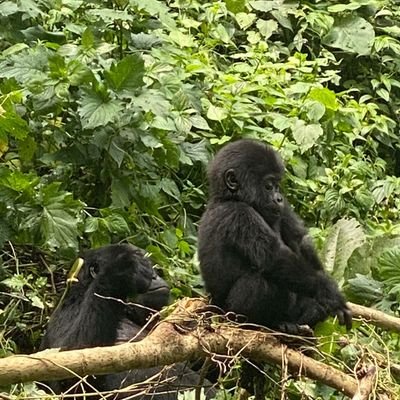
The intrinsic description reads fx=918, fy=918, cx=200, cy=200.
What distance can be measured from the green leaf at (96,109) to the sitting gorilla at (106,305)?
2.50ft

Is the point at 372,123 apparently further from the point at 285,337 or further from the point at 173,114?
the point at 285,337

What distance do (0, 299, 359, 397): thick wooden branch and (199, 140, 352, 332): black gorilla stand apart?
0.18 m

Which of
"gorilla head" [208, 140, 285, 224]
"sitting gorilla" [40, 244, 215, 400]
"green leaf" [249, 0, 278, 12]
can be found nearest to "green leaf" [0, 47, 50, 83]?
"sitting gorilla" [40, 244, 215, 400]

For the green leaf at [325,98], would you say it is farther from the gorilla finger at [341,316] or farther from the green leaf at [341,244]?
the gorilla finger at [341,316]

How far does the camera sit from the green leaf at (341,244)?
15.6 ft

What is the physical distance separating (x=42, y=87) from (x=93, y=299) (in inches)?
54.9

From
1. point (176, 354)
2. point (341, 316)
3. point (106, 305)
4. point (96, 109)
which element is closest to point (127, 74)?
point (96, 109)

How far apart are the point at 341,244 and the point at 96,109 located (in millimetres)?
1453

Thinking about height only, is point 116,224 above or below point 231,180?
below

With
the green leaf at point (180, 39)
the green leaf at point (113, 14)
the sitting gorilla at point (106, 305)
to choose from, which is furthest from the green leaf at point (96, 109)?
the green leaf at point (180, 39)

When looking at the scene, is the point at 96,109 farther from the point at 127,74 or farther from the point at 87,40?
the point at 87,40

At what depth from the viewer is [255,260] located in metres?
3.62

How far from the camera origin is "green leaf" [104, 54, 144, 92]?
15.2 ft

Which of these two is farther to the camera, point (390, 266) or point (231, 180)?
point (390, 266)
